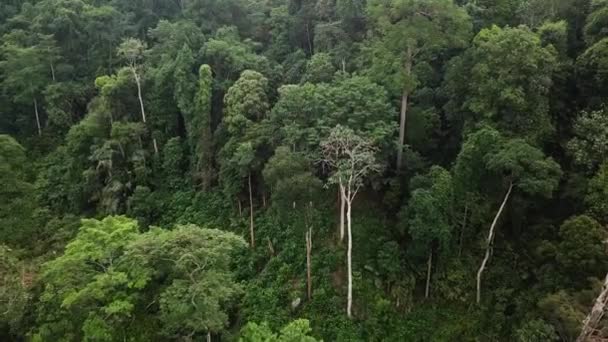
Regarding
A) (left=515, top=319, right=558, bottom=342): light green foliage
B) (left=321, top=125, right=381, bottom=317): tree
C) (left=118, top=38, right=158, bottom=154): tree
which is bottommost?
(left=515, top=319, right=558, bottom=342): light green foliage

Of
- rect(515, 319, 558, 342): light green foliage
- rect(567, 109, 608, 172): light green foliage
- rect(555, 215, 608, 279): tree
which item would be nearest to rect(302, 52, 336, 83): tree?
rect(567, 109, 608, 172): light green foliage

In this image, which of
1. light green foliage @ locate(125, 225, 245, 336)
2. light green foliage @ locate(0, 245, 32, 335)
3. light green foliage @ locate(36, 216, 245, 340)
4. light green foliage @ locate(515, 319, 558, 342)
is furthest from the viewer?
light green foliage @ locate(0, 245, 32, 335)

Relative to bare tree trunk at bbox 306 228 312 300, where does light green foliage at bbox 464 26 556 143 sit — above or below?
above

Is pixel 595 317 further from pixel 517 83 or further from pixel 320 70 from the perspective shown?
pixel 320 70

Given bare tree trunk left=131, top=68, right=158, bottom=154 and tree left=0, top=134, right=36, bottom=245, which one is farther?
bare tree trunk left=131, top=68, right=158, bottom=154

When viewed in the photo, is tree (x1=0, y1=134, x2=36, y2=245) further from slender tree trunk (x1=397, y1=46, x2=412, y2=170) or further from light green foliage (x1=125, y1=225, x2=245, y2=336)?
slender tree trunk (x1=397, y1=46, x2=412, y2=170)

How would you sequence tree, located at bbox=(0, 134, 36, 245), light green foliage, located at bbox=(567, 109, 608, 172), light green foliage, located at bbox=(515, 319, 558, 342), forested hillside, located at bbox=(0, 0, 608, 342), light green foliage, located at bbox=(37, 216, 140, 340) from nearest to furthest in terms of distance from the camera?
light green foliage, located at bbox=(515, 319, 558, 342), light green foliage, located at bbox=(37, 216, 140, 340), forested hillside, located at bbox=(0, 0, 608, 342), light green foliage, located at bbox=(567, 109, 608, 172), tree, located at bbox=(0, 134, 36, 245)

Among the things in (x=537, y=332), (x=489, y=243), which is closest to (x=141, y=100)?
(x=489, y=243)
